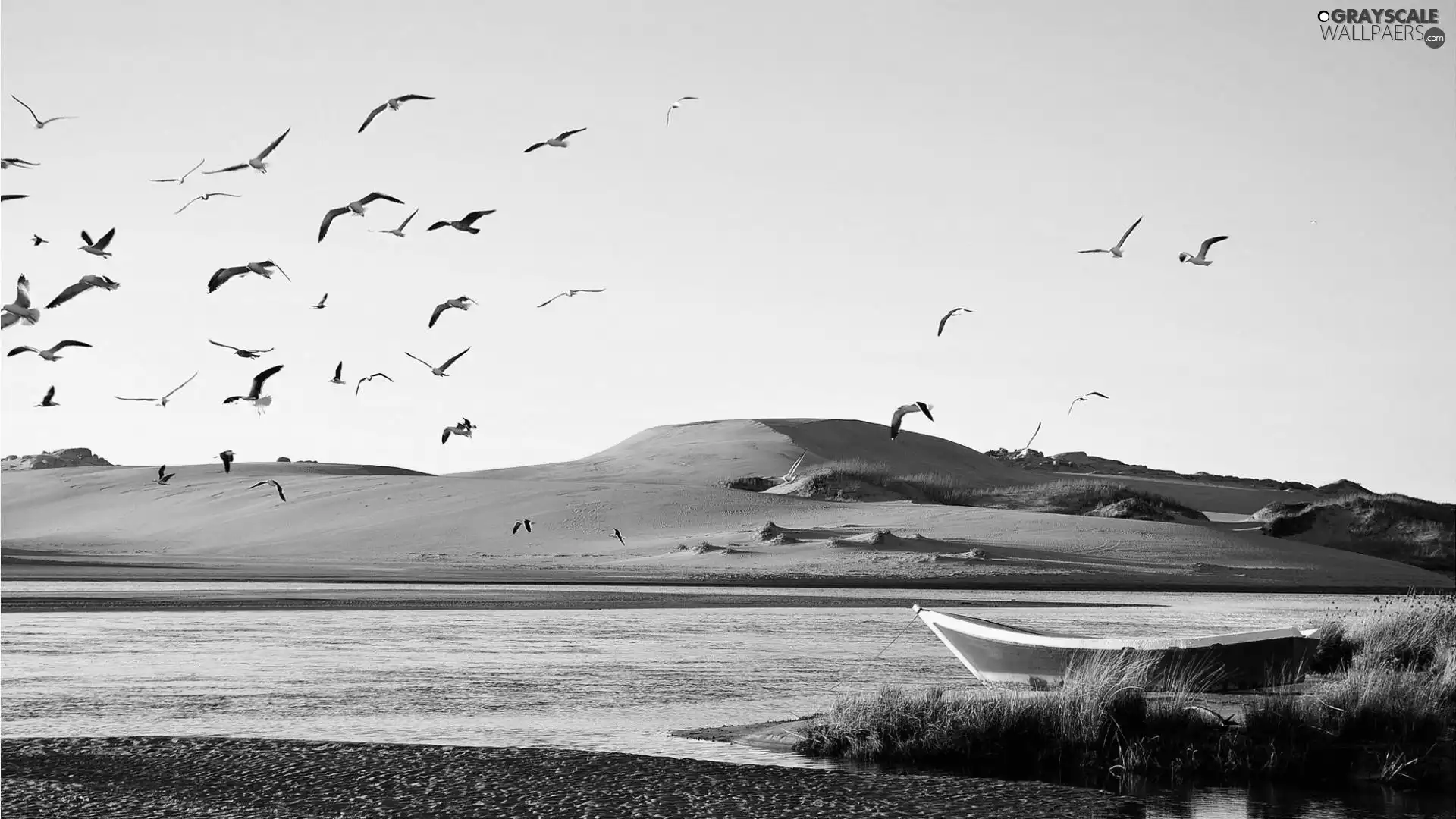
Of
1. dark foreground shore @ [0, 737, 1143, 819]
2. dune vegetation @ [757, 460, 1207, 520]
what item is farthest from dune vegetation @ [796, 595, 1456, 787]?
dune vegetation @ [757, 460, 1207, 520]

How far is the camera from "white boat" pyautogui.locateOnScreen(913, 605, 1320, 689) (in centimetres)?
2070

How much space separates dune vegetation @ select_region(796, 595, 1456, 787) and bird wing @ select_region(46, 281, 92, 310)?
853cm

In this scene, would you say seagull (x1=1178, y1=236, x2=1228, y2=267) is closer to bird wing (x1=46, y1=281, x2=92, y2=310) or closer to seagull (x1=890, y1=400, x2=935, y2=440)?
seagull (x1=890, y1=400, x2=935, y2=440)

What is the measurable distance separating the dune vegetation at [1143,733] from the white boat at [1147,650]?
2292 millimetres

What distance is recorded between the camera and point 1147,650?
20312 millimetres

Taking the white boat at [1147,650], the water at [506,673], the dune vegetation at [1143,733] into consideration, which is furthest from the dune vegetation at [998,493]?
the dune vegetation at [1143,733]

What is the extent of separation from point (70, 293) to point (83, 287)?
17 cm

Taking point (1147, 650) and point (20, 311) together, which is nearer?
point (20, 311)

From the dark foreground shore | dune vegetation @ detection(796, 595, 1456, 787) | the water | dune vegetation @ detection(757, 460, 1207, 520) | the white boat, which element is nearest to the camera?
the dark foreground shore

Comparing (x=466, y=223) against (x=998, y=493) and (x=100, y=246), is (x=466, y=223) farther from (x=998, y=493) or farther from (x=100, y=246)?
(x=998, y=493)

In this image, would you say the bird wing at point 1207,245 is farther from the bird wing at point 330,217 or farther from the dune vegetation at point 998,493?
the dune vegetation at point 998,493

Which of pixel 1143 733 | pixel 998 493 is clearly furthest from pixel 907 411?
pixel 998 493

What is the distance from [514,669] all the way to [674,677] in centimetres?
280

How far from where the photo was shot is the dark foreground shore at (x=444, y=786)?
13922 mm
